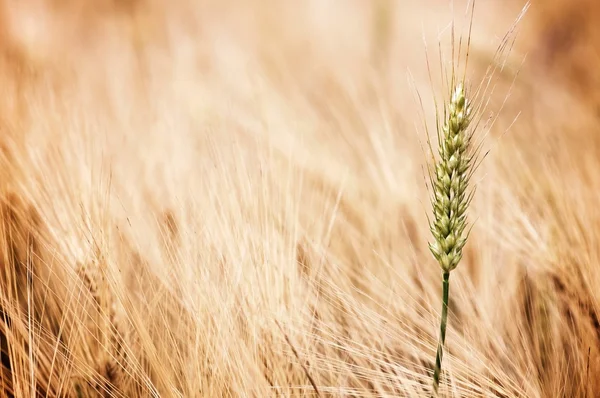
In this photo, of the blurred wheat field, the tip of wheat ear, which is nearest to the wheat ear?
the tip of wheat ear

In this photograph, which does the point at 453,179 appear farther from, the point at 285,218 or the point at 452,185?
the point at 285,218

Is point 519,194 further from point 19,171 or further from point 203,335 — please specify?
point 19,171

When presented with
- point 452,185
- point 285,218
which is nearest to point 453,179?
point 452,185

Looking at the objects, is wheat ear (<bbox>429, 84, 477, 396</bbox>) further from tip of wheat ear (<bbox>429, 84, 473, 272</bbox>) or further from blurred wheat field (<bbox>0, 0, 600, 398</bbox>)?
blurred wheat field (<bbox>0, 0, 600, 398</bbox>)

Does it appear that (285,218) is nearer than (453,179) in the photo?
No

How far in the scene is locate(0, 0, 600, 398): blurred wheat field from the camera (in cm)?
56

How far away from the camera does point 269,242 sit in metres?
0.61

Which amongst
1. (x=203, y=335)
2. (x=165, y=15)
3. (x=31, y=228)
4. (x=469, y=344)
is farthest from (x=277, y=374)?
(x=165, y=15)

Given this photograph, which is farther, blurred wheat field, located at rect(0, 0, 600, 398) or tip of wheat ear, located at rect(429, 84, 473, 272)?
blurred wheat field, located at rect(0, 0, 600, 398)

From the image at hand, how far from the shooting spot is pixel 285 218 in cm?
65

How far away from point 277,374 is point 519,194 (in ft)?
1.60

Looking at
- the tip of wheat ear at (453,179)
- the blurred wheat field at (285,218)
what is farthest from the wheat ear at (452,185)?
the blurred wheat field at (285,218)

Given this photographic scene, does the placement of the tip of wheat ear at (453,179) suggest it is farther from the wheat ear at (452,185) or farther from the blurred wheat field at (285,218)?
the blurred wheat field at (285,218)

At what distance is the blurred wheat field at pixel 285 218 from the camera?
56 cm
